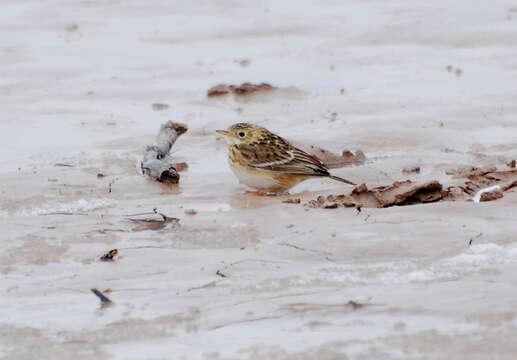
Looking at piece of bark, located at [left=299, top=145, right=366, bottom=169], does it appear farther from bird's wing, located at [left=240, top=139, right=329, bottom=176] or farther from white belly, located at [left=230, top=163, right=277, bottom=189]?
white belly, located at [left=230, top=163, right=277, bottom=189]

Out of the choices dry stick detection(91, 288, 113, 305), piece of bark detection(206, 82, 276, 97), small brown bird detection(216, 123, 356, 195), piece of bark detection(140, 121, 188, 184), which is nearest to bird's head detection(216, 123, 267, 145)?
small brown bird detection(216, 123, 356, 195)

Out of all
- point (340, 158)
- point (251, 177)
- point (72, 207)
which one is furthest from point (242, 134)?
point (72, 207)

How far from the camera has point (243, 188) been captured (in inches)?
319

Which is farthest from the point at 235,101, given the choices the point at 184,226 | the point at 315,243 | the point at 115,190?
the point at 315,243

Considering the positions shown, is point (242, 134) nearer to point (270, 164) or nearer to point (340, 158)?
point (270, 164)

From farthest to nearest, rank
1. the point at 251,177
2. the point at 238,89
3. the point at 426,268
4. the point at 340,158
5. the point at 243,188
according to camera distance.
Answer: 1. the point at 238,89
2. the point at 340,158
3. the point at 243,188
4. the point at 251,177
5. the point at 426,268

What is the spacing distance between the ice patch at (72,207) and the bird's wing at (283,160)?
1407 millimetres

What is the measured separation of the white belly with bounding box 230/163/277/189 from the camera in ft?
26.2

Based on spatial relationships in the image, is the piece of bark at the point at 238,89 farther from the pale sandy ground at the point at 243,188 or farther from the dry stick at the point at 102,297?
the dry stick at the point at 102,297

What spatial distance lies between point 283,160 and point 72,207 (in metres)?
1.93

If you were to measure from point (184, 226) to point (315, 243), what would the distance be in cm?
105

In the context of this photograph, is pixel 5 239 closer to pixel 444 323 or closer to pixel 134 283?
pixel 134 283

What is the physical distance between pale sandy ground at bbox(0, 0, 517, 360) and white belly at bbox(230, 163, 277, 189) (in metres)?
0.17

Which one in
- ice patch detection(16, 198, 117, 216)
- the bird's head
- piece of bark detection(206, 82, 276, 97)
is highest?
piece of bark detection(206, 82, 276, 97)
